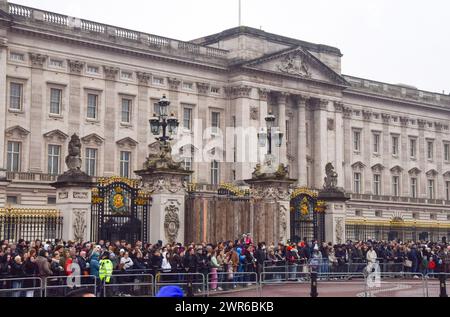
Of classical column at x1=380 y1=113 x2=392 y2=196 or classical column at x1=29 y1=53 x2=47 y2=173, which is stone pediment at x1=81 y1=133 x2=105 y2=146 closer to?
classical column at x1=29 y1=53 x2=47 y2=173

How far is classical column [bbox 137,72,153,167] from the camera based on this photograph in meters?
58.4

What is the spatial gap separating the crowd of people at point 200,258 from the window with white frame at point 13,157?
1068 inches

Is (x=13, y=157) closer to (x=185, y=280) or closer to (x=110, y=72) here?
(x=110, y=72)

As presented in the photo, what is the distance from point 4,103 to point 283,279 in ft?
98.6

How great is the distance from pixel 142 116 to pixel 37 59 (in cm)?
958

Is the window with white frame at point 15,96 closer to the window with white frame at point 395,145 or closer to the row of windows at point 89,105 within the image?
the row of windows at point 89,105

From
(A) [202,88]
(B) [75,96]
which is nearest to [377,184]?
(A) [202,88]

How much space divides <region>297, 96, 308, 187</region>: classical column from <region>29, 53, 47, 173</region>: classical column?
24.2 m

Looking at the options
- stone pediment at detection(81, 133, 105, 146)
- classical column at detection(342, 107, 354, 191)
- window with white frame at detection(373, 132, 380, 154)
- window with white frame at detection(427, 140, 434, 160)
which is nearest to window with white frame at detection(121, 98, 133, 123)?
stone pediment at detection(81, 133, 105, 146)

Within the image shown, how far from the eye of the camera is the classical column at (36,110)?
5234cm

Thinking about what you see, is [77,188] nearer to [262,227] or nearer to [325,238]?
[262,227]

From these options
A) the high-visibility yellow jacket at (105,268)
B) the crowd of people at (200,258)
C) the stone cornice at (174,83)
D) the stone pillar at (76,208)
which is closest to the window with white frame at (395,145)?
the stone cornice at (174,83)
